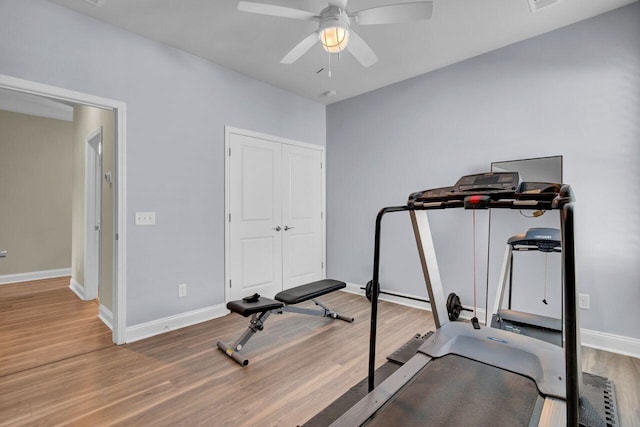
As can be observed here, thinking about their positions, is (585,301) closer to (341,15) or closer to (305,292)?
(305,292)

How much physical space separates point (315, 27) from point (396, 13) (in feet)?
3.32

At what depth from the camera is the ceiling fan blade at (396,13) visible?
1.93 meters

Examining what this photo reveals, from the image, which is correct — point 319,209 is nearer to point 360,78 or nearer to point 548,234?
point 360,78

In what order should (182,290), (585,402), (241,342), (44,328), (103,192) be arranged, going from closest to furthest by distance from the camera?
1. (585,402)
2. (241,342)
3. (44,328)
4. (182,290)
5. (103,192)

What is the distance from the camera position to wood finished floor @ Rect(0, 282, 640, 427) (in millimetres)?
1814

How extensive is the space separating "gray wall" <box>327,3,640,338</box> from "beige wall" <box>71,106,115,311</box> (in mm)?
2907

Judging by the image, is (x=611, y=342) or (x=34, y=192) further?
(x=34, y=192)

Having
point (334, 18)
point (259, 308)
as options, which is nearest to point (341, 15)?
point (334, 18)

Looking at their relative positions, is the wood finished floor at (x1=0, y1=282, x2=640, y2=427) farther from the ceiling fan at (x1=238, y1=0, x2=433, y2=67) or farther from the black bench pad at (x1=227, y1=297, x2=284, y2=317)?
the ceiling fan at (x1=238, y1=0, x2=433, y2=67)

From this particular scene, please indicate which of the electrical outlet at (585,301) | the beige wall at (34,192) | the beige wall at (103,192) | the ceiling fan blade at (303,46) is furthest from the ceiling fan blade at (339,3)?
the beige wall at (34,192)

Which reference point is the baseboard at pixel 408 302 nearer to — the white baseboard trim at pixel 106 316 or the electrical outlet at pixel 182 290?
the electrical outlet at pixel 182 290

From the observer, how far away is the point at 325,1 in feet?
7.80

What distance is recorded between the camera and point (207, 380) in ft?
7.14

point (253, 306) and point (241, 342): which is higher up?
point (253, 306)
